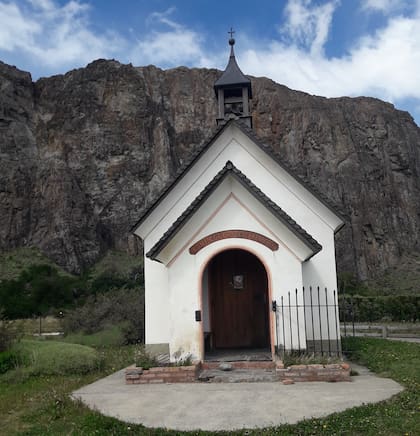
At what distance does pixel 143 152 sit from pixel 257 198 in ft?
183

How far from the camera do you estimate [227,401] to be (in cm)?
752

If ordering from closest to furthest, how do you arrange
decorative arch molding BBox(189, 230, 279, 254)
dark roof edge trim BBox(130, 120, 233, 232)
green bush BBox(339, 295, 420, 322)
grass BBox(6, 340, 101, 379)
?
1. decorative arch molding BBox(189, 230, 279, 254)
2. grass BBox(6, 340, 101, 379)
3. dark roof edge trim BBox(130, 120, 233, 232)
4. green bush BBox(339, 295, 420, 322)

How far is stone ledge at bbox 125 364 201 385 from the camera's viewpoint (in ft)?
30.9

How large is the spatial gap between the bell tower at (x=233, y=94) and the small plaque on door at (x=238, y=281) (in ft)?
15.5

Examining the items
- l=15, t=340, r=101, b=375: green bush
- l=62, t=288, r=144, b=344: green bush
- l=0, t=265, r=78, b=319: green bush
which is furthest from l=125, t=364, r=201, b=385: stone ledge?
l=0, t=265, r=78, b=319: green bush

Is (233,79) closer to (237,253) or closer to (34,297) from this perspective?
(237,253)

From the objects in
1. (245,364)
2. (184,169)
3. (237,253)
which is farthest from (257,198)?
(245,364)

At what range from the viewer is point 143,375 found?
9477 mm

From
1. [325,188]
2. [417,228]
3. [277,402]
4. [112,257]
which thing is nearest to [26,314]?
[112,257]

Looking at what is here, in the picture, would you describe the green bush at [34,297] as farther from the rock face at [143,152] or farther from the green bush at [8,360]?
the green bush at [8,360]

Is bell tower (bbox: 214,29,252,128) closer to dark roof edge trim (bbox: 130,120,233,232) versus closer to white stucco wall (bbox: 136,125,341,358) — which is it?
dark roof edge trim (bbox: 130,120,233,232)

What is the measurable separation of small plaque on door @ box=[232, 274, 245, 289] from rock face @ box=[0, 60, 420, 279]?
45.7 meters

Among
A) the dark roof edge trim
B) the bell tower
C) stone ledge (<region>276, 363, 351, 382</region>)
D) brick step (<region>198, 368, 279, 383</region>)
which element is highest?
the bell tower

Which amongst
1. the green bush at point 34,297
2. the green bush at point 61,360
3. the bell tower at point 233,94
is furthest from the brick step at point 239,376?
the green bush at point 34,297
